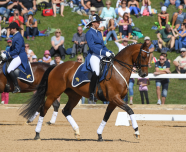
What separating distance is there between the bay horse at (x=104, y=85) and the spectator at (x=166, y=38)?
8.10 metres

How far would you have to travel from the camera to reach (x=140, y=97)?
11664mm

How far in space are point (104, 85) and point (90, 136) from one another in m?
1.40

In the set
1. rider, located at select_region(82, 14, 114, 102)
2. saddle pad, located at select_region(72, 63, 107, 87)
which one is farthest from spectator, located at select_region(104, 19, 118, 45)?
saddle pad, located at select_region(72, 63, 107, 87)

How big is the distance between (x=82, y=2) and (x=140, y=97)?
7.71 m

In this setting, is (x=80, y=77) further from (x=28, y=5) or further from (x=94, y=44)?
(x=28, y=5)

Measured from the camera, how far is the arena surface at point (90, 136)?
609 cm

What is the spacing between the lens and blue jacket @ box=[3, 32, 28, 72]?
358 inches

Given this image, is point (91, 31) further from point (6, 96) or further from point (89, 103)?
point (6, 96)

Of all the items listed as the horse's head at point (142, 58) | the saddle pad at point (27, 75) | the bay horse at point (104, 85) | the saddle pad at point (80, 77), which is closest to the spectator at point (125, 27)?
the saddle pad at point (27, 75)

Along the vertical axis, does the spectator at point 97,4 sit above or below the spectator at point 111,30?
above

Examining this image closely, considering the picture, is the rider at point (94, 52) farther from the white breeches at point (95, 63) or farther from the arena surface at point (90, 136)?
the arena surface at point (90, 136)

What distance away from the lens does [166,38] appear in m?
15.0

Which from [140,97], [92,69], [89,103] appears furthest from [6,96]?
[92,69]

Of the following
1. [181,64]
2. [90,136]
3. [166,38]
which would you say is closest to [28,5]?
[166,38]
